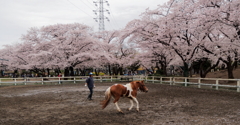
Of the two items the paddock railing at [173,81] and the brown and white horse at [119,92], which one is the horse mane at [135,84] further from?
the paddock railing at [173,81]

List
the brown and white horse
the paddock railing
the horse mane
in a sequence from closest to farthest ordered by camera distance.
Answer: the brown and white horse < the horse mane < the paddock railing

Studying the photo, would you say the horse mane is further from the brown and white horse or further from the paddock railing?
the paddock railing

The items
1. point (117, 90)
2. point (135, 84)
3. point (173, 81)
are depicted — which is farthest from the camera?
point (173, 81)

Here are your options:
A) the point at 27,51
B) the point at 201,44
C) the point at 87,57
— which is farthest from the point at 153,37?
the point at 27,51

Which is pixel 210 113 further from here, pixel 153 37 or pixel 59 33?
pixel 59 33

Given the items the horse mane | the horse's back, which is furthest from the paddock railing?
the horse's back

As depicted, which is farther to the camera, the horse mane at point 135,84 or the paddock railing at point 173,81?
the paddock railing at point 173,81

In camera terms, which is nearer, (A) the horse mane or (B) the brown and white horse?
(B) the brown and white horse

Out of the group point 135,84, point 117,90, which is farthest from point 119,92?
point 135,84

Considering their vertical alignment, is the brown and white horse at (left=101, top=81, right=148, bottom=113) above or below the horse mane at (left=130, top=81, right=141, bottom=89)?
below

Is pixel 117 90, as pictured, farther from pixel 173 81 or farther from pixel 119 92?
pixel 173 81

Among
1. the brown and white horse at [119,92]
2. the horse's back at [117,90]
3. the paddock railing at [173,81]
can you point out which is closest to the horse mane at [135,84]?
the brown and white horse at [119,92]

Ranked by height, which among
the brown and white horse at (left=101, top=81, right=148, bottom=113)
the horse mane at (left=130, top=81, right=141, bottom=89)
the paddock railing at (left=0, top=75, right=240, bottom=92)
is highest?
the horse mane at (left=130, top=81, right=141, bottom=89)

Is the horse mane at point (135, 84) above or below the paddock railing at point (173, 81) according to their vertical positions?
above
